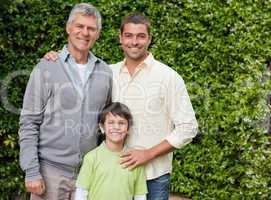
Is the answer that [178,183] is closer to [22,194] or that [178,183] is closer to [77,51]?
[22,194]

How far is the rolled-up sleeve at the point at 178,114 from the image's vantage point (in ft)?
9.30

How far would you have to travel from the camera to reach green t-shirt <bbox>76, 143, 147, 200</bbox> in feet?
9.06

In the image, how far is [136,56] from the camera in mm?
2873

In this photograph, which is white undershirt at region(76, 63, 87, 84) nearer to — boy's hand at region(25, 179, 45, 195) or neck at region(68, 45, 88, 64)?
neck at region(68, 45, 88, 64)

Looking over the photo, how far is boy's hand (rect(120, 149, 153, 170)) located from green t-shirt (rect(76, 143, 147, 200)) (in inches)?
1.1

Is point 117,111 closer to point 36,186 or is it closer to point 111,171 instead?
point 111,171

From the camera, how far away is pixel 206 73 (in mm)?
4730

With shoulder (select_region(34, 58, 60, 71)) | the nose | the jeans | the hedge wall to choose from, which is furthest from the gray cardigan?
the hedge wall

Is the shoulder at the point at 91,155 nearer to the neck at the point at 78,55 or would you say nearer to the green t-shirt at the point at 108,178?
the green t-shirt at the point at 108,178

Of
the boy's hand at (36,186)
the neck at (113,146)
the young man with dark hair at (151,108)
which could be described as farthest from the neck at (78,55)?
the boy's hand at (36,186)

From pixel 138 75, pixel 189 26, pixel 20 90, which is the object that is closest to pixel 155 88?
pixel 138 75

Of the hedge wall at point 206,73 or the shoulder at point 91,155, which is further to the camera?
the hedge wall at point 206,73

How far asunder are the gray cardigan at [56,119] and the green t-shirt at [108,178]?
9 cm

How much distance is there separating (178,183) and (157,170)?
1.94 m
